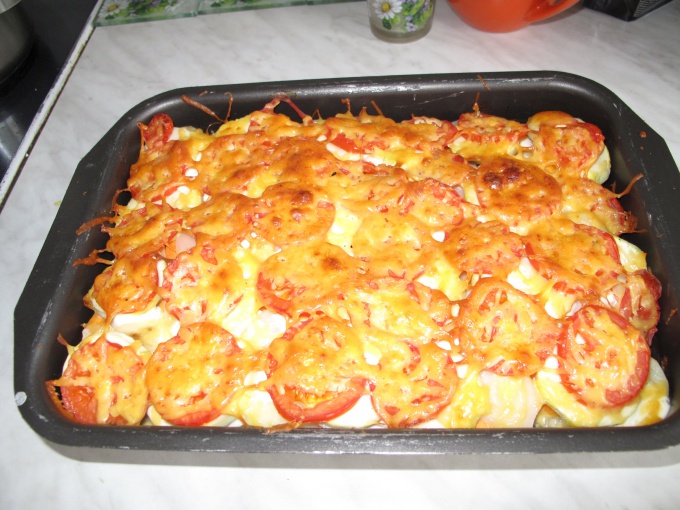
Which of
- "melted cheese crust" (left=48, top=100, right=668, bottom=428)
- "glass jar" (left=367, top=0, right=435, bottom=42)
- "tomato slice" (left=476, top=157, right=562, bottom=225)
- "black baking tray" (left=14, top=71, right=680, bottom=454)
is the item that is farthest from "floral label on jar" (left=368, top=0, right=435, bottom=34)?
"tomato slice" (left=476, top=157, right=562, bottom=225)

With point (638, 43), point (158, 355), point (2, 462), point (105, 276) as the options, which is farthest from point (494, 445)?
point (638, 43)

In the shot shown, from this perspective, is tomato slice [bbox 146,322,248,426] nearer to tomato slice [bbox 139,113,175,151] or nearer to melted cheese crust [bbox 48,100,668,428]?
melted cheese crust [bbox 48,100,668,428]

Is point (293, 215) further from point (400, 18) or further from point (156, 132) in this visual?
point (400, 18)

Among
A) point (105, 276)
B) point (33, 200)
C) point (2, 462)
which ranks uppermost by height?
point (105, 276)

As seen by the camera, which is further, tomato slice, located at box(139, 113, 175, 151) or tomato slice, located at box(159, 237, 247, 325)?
tomato slice, located at box(139, 113, 175, 151)

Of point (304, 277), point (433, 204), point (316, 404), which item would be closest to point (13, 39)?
point (304, 277)

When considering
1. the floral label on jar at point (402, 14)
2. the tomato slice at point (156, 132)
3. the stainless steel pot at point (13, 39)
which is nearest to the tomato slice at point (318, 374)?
the tomato slice at point (156, 132)

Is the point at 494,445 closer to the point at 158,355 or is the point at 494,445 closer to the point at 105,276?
the point at 158,355

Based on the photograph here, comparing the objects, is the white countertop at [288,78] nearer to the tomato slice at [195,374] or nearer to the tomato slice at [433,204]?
the tomato slice at [195,374]
